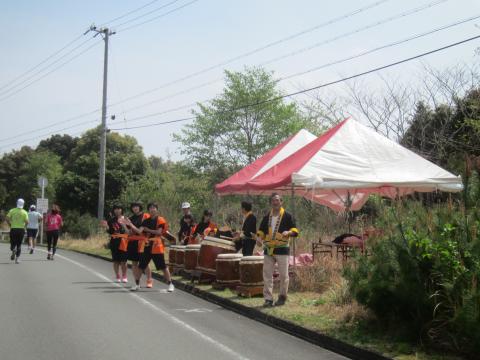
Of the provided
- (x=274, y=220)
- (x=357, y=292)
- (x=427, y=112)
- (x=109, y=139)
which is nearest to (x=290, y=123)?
(x=427, y=112)

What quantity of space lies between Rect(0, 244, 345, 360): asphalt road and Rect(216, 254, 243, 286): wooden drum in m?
0.77

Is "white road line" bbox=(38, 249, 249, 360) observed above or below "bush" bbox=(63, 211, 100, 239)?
below

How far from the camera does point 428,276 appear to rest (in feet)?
25.3

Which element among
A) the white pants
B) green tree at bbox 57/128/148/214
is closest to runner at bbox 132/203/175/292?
the white pants

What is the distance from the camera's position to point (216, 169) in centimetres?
3991

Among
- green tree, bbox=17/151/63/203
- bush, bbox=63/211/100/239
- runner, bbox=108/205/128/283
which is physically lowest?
runner, bbox=108/205/128/283

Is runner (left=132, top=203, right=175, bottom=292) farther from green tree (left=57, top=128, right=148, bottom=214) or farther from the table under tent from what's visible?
green tree (left=57, top=128, right=148, bottom=214)

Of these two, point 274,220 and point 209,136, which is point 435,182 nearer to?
point 274,220

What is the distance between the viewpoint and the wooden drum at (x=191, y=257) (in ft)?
51.5

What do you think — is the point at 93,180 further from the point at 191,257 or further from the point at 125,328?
the point at 125,328

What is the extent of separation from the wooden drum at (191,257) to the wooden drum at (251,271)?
10.8ft

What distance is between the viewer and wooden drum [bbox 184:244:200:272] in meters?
15.7

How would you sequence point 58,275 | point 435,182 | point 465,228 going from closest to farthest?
point 465,228 < point 435,182 < point 58,275

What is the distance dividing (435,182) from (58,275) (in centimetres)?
960
